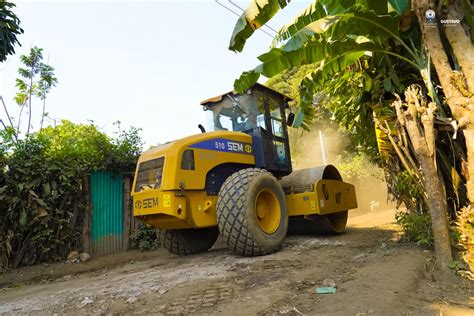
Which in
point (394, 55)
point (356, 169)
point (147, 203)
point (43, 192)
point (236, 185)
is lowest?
point (147, 203)

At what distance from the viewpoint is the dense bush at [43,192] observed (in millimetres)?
7242

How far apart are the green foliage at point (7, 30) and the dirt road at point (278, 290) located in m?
4.75

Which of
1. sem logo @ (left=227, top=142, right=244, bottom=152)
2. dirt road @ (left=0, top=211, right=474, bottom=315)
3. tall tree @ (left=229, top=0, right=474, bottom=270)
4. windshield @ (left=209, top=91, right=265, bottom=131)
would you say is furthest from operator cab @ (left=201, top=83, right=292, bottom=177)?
dirt road @ (left=0, top=211, right=474, bottom=315)

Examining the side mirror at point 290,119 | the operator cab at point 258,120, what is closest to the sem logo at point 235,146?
the operator cab at point 258,120

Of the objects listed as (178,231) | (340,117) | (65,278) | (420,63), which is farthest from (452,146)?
(65,278)

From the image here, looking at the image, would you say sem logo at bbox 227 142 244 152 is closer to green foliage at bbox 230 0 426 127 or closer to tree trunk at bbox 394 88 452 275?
green foliage at bbox 230 0 426 127

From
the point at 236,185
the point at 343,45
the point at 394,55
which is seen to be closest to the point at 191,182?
the point at 236,185

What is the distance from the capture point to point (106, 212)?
8.51 m

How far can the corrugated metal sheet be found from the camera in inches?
326

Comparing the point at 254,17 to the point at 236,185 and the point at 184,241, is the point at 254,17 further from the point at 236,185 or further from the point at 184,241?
the point at 184,241

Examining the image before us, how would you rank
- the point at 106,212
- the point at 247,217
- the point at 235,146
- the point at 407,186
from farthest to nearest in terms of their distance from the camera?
the point at 106,212 → the point at 235,146 → the point at 407,186 → the point at 247,217

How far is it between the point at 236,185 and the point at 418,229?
112 inches

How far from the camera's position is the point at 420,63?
523 centimetres

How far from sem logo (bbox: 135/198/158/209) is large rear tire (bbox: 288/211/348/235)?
323cm
